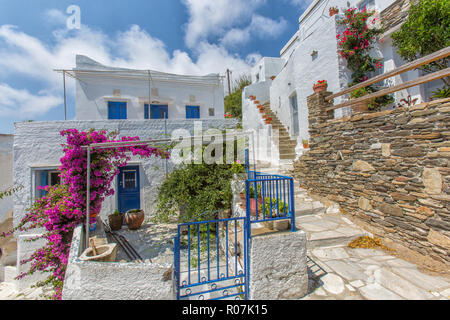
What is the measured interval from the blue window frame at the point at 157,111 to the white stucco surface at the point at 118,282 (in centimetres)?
915

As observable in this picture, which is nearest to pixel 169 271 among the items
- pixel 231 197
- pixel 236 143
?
pixel 231 197

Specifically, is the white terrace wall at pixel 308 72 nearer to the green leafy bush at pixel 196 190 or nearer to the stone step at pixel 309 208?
the stone step at pixel 309 208

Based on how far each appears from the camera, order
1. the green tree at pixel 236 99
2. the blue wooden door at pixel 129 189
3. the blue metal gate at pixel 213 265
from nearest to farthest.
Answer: the blue metal gate at pixel 213 265 → the blue wooden door at pixel 129 189 → the green tree at pixel 236 99

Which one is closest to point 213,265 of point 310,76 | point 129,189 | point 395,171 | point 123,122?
point 395,171

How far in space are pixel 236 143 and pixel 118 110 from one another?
7068 millimetres

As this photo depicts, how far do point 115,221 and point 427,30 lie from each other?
8.97 meters

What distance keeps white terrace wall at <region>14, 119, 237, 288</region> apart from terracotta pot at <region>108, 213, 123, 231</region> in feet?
2.08

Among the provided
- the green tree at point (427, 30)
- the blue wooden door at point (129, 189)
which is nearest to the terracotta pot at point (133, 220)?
the blue wooden door at point (129, 189)

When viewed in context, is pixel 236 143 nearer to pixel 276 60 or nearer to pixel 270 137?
pixel 270 137

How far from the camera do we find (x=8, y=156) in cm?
841

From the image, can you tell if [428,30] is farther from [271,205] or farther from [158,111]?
[158,111]

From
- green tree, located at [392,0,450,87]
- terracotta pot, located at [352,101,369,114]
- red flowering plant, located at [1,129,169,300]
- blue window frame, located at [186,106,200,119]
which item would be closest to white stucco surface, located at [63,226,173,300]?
red flowering plant, located at [1,129,169,300]

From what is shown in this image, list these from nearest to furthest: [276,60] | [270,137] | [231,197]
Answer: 1. [231,197]
2. [270,137]
3. [276,60]

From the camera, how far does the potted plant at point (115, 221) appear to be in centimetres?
613
